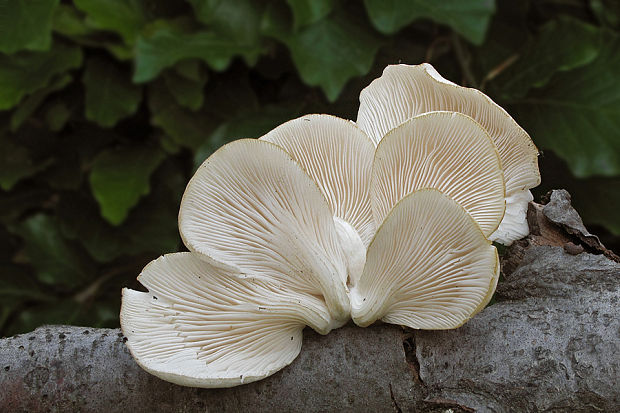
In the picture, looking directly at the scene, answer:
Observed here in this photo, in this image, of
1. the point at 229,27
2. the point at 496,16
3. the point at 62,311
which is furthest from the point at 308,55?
the point at 62,311

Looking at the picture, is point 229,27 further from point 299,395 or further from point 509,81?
point 299,395

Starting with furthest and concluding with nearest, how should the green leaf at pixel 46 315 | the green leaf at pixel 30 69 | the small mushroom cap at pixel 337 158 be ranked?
the green leaf at pixel 46 315, the green leaf at pixel 30 69, the small mushroom cap at pixel 337 158

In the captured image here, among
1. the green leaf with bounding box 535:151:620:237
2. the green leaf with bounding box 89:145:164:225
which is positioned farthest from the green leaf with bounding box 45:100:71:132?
the green leaf with bounding box 535:151:620:237

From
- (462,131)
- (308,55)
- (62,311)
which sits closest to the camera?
(462,131)

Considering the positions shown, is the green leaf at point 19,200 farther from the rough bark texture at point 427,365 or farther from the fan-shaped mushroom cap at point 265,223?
the fan-shaped mushroom cap at point 265,223

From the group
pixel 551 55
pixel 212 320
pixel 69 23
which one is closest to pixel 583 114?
pixel 551 55

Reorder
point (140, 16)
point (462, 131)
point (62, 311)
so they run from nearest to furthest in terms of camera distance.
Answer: point (462, 131) → point (140, 16) → point (62, 311)

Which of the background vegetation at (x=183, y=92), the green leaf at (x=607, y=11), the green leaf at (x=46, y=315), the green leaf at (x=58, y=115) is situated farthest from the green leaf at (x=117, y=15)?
the green leaf at (x=607, y=11)
